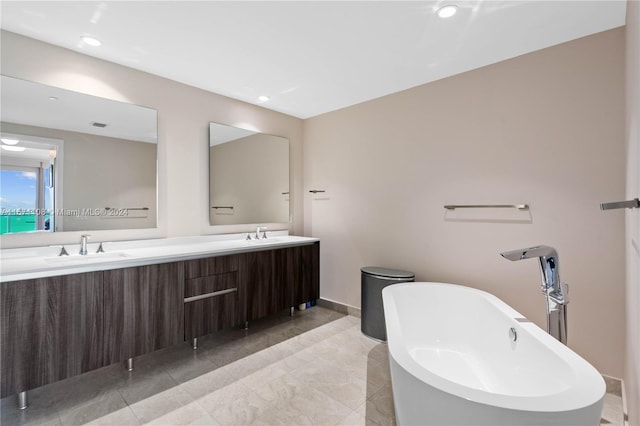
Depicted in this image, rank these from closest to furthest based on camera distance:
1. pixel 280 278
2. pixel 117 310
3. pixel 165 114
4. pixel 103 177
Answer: pixel 117 310 < pixel 103 177 < pixel 165 114 < pixel 280 278

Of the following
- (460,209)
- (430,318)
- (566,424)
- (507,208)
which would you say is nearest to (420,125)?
(460,209)

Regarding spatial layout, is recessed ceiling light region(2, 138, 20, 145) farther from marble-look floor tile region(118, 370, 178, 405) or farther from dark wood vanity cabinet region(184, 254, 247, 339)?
marble-look floor tile region(118, 370, 178, 405)

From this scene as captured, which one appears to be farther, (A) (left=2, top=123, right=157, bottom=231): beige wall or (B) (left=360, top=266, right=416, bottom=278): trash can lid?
(B) (left=360, top=266, right=416, bottom=278): trash can lid

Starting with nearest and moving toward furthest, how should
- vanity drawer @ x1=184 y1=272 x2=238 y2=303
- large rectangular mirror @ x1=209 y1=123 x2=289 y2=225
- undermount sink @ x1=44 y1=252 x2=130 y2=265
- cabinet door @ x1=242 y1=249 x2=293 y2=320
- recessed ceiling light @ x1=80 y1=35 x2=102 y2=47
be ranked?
undermount sink @ x1=44 y1=252 x2=130 y2=265 < recessed ceiling light @ x1=80 y1=35 x2=102 y2=47 < vanity drawer @ x1=184 y1=272 x2=238 y2=303 < cabinet door @ x1=242 y1=249 x2=293 y2=320 < large rectangular mirror @ x1=209 y1=123 x2=289 y2=225

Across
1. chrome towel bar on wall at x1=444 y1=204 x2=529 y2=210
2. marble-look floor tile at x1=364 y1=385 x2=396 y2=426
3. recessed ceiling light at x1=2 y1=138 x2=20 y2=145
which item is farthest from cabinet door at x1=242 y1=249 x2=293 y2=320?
recessed ceiling light at x1=2 y1=138 x2=20 y2=145

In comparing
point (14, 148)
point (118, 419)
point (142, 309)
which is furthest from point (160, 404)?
point (14, 148)

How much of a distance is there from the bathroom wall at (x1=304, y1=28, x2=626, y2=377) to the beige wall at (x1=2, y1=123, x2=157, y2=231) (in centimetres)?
199

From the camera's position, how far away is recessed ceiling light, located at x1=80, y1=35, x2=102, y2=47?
80.0 inches

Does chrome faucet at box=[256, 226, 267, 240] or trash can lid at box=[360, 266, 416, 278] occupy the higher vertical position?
chrome faucet at box=[256, 226, 267, 240]

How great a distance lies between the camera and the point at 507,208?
2.37 meters

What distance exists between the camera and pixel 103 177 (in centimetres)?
235

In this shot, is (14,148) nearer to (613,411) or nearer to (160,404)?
(160,404)

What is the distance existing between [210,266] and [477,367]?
2.10 meters

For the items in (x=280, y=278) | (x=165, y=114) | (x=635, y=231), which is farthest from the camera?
(x=280, y=278)
